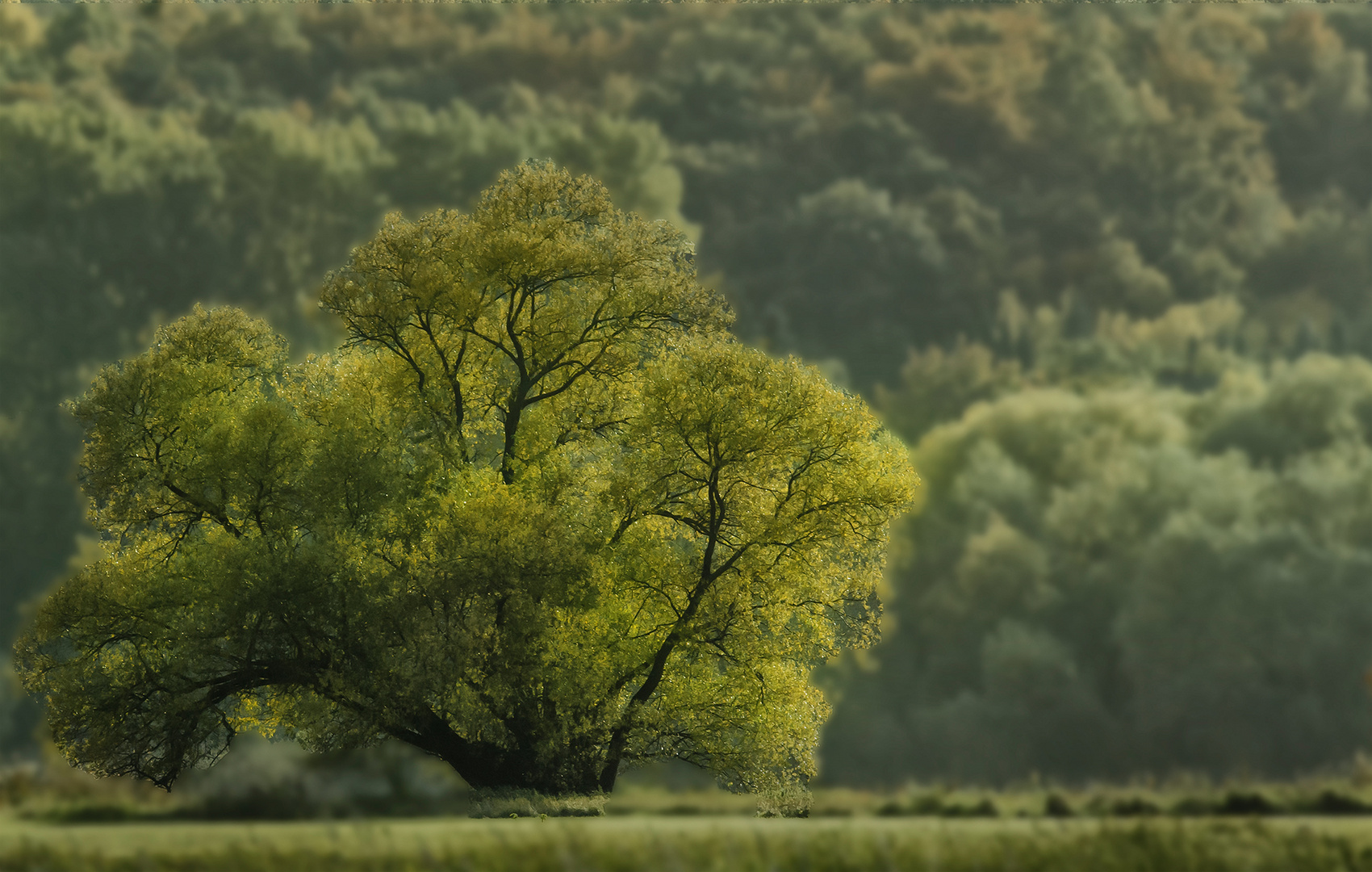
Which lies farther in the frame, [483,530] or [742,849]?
[483,530]

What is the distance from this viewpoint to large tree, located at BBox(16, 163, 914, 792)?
27859mm

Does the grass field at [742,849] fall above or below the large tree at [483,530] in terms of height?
below

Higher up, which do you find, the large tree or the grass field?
the large tree

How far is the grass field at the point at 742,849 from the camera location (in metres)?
17.0

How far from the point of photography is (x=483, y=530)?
2758 centimetres

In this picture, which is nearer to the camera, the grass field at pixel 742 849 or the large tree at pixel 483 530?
the grass field at pixel 742 849

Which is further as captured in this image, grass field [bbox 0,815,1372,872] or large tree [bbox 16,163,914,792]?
large tree [bbox 16,163,914,792]

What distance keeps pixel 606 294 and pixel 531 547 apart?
22.4 ft

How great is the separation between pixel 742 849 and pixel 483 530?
1150 cm

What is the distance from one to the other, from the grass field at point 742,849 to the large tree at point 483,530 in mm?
9088

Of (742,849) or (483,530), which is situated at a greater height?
(483,530)

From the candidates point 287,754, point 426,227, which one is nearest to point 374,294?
point 426,227

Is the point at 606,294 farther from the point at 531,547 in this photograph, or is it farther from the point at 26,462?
the point at 26,462

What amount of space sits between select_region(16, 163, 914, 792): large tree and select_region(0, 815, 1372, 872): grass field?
9088 mm
